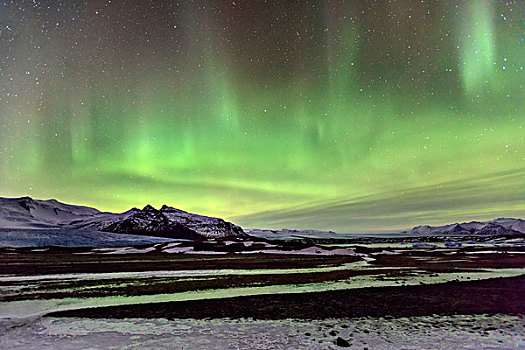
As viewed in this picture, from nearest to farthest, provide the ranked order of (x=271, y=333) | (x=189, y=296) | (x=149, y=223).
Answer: (x=271, y=333) < (x=189, y=296) < (x=149, y=223)

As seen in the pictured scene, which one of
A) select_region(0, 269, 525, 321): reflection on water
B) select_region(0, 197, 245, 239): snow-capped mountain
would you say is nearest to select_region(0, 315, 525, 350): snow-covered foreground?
select_region(0, 269, 525, 321): reflection on water

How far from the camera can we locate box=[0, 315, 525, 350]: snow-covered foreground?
36.1 feet

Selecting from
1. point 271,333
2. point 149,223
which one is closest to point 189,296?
point 271,333

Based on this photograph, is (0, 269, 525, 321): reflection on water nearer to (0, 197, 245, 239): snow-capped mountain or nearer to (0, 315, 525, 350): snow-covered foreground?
(0, 315, 525, 350): snow-covered foreground

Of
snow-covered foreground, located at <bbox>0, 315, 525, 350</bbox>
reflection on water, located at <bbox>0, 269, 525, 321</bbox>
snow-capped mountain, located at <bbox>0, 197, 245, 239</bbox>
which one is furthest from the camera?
snow-capped mountain, located at <bbox>0, 197, 245, 239</bbox>

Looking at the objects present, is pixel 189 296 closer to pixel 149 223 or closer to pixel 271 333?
pixel 271 333

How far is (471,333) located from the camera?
11961mm

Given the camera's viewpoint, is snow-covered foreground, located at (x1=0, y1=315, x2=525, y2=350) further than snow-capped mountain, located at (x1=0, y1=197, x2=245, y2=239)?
No

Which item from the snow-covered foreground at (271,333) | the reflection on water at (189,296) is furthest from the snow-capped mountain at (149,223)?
the snow-covered foreground at (271,333)

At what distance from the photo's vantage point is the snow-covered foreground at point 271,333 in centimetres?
1099

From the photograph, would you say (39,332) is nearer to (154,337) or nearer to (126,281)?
(154,337)

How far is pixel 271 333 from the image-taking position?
12195mm

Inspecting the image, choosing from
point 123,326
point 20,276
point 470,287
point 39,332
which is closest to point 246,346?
point 123,326

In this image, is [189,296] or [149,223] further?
[149,223]
